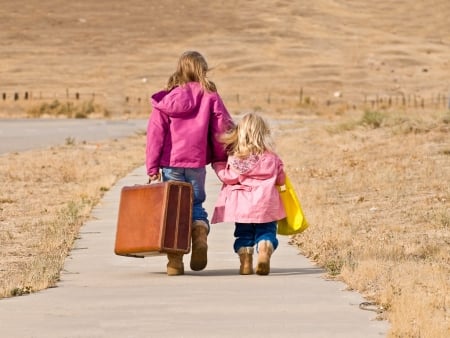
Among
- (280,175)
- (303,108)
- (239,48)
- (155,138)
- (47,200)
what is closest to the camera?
(155,138)

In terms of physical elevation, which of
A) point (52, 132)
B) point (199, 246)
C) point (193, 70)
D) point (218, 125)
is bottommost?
point (52, 132)

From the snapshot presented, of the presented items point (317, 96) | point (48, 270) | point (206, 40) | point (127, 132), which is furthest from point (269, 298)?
point (206, 40)

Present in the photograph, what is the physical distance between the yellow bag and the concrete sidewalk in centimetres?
34

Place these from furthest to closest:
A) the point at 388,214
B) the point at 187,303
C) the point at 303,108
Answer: the point at 303,108
the point at 388,214
the point at 187,303

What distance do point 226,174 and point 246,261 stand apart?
75cm

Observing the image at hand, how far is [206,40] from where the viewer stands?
10888cm

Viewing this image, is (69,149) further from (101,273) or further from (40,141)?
(101,273)

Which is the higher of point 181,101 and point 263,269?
point 181,101

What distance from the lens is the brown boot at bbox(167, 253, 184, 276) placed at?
11.0m

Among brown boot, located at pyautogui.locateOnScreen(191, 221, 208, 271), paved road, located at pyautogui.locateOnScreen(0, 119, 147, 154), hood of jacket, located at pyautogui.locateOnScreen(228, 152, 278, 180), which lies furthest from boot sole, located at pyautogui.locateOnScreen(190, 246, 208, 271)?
paved road, located at pyautogui.locateOnScreen(0, 119, 147, 154)

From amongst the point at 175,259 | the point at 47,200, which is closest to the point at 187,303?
the point at 175,259

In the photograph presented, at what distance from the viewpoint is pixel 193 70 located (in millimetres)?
11070

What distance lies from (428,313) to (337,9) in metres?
121

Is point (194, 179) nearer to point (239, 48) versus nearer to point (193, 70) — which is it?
point (193, 70)
